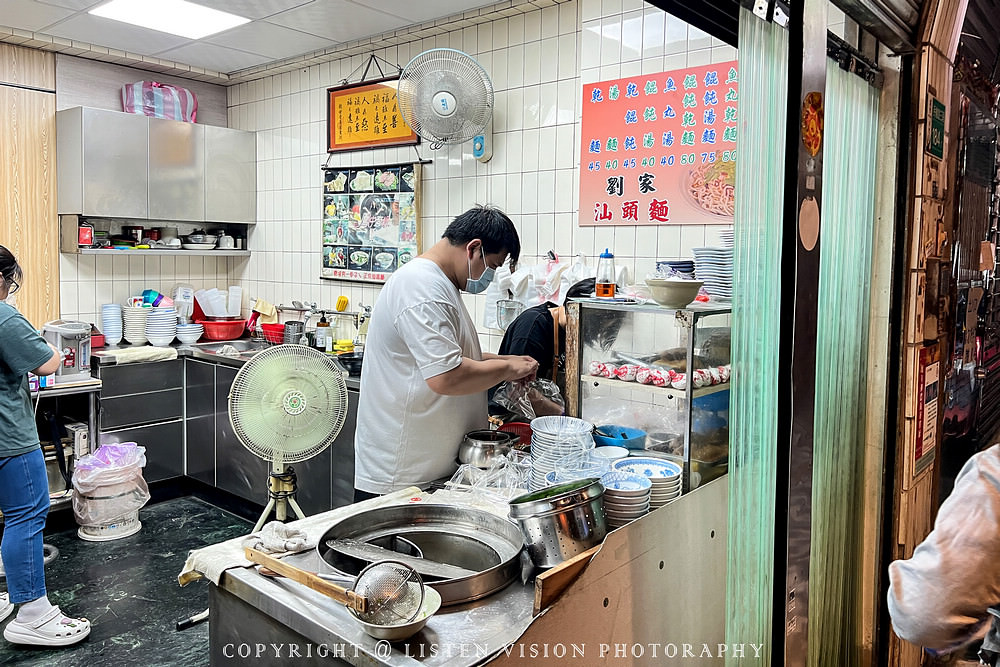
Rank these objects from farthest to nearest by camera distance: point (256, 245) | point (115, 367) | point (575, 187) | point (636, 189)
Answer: point (256, 245)
point (115, 367)
point (575, 187)
point (636, 189)

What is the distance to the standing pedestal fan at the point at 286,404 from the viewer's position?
2504 millimetres

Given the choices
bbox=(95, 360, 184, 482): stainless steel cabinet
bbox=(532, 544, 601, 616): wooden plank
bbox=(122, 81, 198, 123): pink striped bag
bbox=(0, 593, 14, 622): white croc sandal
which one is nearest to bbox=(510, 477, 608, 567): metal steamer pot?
bbox=(532, 544, 601, 616): wooden plank

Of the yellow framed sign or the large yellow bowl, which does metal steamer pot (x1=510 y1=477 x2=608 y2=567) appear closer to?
the large yellow bowl

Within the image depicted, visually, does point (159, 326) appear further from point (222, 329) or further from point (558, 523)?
point (558, 523)

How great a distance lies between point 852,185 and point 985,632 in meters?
1.52

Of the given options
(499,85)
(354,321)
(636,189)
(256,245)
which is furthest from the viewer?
(256,245)

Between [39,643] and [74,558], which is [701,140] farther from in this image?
[74,558]

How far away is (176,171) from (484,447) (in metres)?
3.85

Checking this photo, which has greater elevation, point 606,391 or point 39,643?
point 606,391

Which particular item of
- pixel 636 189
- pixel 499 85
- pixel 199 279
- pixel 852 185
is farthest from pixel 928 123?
pixel 199 279

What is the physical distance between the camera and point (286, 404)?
2570 mm

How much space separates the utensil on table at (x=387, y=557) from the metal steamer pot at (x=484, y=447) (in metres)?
0.67

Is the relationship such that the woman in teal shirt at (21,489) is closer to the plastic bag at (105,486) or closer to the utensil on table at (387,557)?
the plastic bag at (105,486)

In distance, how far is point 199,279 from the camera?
586 cm
